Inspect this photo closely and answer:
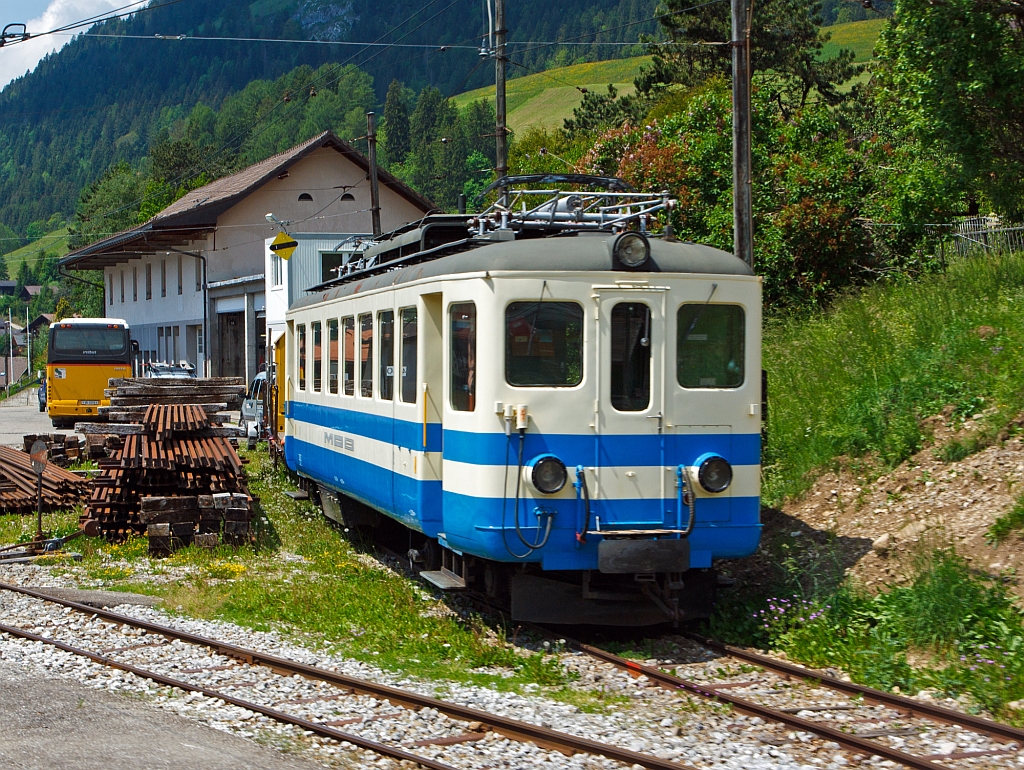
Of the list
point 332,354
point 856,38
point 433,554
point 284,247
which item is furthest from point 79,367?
point 856,38

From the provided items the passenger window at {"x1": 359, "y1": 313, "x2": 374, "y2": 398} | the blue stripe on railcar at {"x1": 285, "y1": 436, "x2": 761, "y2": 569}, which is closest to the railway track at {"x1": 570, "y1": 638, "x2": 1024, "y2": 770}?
the blue stripe on railcar at {"x1": 285, "y1": 436, "x2": 761, "y2": 569}

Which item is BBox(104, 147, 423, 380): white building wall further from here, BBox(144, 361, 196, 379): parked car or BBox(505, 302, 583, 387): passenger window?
BBox(505, 302, 583, 387): passenger window

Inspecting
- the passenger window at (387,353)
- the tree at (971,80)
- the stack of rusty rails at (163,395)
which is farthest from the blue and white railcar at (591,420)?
the stack of rusty rails at (163,395)

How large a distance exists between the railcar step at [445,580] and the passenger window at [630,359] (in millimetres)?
1974

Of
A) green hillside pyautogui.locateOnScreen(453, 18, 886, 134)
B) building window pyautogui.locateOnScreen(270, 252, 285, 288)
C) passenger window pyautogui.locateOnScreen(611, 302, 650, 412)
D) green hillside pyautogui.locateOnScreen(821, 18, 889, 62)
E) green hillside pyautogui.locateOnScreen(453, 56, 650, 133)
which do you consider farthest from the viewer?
green hillside pyautogui.locateOnScreen(453, 56, 650, 133)

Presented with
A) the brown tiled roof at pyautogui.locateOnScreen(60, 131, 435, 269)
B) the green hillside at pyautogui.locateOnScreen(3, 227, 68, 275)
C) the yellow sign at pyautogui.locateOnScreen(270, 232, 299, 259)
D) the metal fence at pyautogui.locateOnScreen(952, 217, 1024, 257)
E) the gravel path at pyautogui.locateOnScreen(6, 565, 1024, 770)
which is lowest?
the gravel path at pyautogui.locateOnScreen(6, 565, 1024, 770)

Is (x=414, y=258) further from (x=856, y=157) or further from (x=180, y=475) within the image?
(x=856, y=157)

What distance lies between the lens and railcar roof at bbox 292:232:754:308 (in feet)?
28.0

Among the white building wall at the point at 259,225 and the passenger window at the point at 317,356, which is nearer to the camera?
the passenger window at the point at 317,356

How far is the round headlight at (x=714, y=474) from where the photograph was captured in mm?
8586

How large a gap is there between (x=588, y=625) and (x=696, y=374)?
2272 mm

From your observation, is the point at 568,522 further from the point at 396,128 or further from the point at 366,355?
the point at 396,128

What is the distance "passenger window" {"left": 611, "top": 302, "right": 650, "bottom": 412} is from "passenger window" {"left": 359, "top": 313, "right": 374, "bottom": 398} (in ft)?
9.52

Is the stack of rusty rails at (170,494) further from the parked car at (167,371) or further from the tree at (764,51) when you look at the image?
the tree at (764,51)
